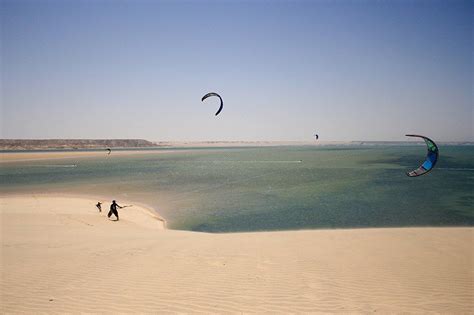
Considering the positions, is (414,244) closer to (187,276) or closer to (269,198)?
(187,276)

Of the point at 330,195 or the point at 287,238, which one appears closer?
the point at 287,238

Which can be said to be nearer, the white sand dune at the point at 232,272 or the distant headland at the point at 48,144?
the white sand dune at the point at 232,272

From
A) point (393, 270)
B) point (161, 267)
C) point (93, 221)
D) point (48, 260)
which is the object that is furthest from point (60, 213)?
point (393, 270)

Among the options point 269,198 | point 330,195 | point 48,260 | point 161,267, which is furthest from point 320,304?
point 330,195

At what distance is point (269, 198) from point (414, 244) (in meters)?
12.6

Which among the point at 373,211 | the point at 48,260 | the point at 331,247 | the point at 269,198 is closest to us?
the point at 48,260

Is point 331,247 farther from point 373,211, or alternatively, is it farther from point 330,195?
point 330,195

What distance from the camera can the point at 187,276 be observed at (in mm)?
6609

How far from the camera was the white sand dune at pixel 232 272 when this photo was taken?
539cm

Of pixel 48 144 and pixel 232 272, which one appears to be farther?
pixel 48 144

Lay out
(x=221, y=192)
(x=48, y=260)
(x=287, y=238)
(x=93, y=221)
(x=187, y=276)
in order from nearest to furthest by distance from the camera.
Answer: (x=187, y=276)
(x=48, y=260)
(x=287, y=238)
(x=93, y=221)
(x=221, y=192)

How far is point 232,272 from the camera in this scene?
689 cm

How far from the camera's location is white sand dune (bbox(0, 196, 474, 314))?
5391mm

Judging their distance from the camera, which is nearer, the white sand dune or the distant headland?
the white sand dune
